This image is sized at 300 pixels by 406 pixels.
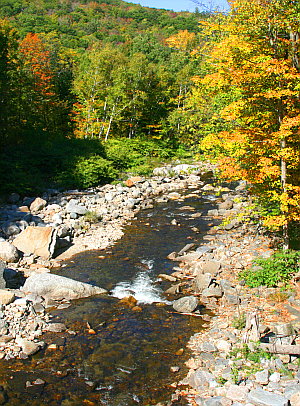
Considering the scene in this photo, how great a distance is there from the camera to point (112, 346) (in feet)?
23.4

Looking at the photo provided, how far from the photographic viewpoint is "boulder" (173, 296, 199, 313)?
328 inches

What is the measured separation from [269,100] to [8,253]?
28.1 ft

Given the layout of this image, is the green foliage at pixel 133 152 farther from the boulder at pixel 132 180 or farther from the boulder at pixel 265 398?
the boulder at pixel 265 398

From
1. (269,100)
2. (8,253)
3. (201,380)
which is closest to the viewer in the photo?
(201,380)

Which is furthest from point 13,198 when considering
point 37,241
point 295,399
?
point 295,399

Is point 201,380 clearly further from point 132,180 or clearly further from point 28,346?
point 132,180

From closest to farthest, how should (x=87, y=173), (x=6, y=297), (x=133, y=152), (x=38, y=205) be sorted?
(x=6, y=297)
(x=38, y=205)
(x=87, y=173)
(x=133, y=152)

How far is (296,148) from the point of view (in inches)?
344

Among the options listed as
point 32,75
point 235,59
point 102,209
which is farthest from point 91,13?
point 235,59

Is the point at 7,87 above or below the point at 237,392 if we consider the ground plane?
above

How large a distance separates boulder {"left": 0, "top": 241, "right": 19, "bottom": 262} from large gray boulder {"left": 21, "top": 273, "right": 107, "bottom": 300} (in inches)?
73.4

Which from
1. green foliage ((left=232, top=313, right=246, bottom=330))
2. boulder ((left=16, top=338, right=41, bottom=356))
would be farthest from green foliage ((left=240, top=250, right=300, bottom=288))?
boulder ((left=16, top=338, right=41, bottom=356))

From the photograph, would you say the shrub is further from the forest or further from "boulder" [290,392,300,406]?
"boulder" [290,392,300,406]

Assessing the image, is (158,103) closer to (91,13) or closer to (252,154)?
(252,154)
